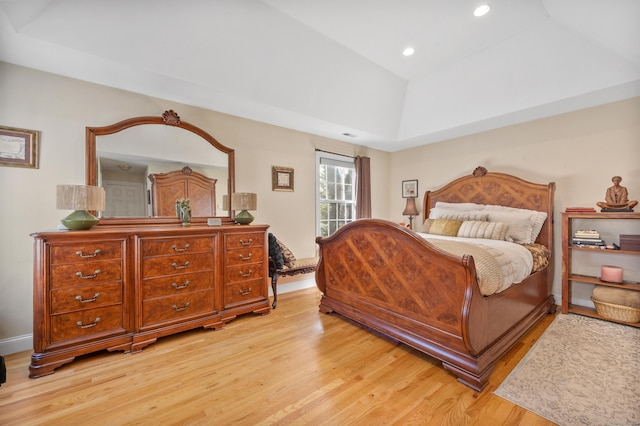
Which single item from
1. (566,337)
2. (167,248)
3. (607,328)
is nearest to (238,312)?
(167,248)

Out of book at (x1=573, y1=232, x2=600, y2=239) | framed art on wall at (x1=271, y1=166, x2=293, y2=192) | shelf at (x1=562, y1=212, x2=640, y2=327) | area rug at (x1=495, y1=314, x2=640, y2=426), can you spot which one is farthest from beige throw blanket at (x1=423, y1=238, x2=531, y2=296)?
framed art on wall at (x1=271, y1=166, x2=293, y2=192)

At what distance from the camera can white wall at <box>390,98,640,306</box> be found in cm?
284

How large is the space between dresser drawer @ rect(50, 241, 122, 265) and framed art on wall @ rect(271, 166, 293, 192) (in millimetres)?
1990

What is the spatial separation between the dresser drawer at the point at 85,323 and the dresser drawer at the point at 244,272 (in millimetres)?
922

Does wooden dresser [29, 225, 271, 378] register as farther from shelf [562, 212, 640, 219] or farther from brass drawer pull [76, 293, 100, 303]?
shelf [562, 212, 640, 219]

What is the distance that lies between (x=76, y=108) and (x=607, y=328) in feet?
18.0

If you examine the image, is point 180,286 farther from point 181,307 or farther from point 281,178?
point 281,178

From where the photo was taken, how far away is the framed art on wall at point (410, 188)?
4836 mm

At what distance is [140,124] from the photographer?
275cm

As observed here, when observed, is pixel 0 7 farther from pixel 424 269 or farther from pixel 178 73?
pixel 424 269

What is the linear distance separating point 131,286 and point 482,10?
390 cm

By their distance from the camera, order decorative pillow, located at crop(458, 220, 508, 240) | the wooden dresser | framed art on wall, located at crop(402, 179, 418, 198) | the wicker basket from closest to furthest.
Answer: the wooden dresser, the wicker basket, decorative pillow, located at crop(458, 220, 508, 240), framed art on wall, located at crop(402, 179, 418, 198)

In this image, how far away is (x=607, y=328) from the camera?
2561 millimetres

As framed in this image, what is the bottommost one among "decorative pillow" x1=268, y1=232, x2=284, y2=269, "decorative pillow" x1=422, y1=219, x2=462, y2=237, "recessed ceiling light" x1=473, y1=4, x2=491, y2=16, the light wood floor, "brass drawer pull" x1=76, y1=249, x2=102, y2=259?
the light wood floor
